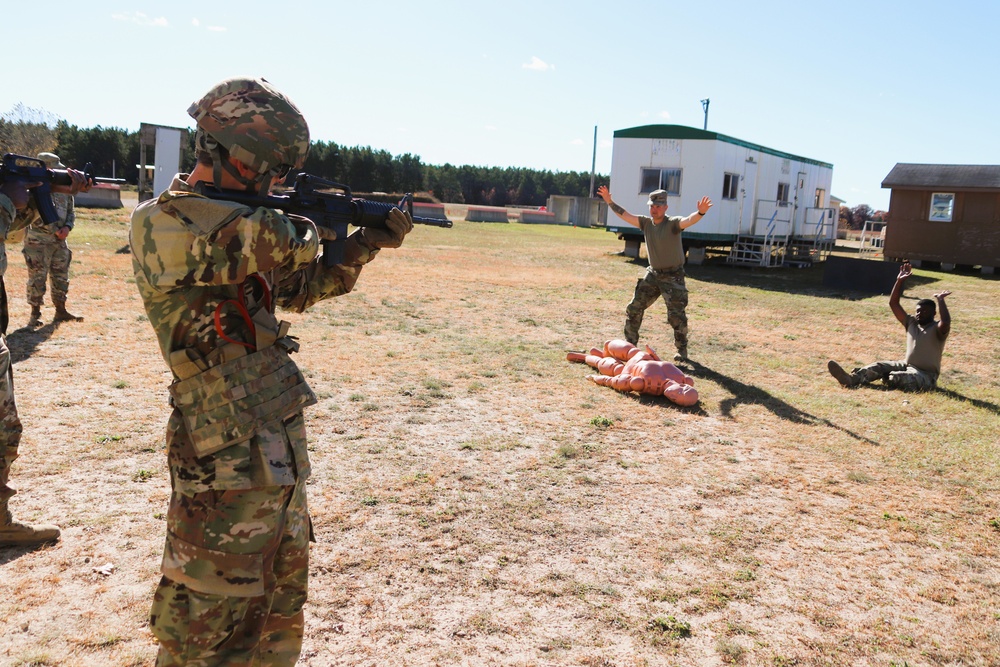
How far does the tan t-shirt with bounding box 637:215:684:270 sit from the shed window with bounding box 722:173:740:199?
13530mm

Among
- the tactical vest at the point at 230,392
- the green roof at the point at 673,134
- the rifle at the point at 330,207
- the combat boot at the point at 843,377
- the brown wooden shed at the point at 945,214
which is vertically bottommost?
the combat boot at the point at 843,377

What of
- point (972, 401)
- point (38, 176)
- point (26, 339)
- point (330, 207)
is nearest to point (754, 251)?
point (972, 401)

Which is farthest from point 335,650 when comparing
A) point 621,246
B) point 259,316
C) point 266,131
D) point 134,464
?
point 621,246

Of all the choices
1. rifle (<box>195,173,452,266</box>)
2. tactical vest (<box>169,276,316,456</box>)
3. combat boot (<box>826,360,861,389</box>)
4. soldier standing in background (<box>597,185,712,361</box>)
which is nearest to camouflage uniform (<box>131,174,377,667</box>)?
tactical vest (<box>169,276,316,456</box>)

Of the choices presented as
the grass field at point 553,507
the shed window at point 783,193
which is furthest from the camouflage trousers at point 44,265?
the shed window at point 783,193

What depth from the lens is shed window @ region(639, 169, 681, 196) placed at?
21.4 m

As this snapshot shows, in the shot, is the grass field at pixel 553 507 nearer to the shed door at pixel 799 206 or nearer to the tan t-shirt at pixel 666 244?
the tan t-shirt at pixel 666 244

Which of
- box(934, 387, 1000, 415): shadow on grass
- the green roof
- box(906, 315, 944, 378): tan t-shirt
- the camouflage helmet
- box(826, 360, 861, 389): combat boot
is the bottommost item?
box(934, 387, 1000, 415): shadow on grass

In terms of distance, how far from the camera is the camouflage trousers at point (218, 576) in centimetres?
232

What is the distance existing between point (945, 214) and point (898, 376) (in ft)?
61.5

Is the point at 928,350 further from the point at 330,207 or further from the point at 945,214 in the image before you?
the point at 945,214

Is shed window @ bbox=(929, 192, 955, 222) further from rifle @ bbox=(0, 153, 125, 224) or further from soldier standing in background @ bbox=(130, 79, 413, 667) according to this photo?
soldier standing in background @ bbox=(130, 79, 413, 667)

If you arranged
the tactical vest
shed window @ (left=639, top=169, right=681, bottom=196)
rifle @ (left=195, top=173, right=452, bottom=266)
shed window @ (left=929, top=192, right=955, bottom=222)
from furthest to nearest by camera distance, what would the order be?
A: shed window @ (left=929, top=192, right=955, bottom=222), shed window @ (left=639, top=169, right=681, bottom=196), rifle @ (left=195, top=173, right=452, bottom=266), the tactical vest

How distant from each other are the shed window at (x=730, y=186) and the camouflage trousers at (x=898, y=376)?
1382cm
